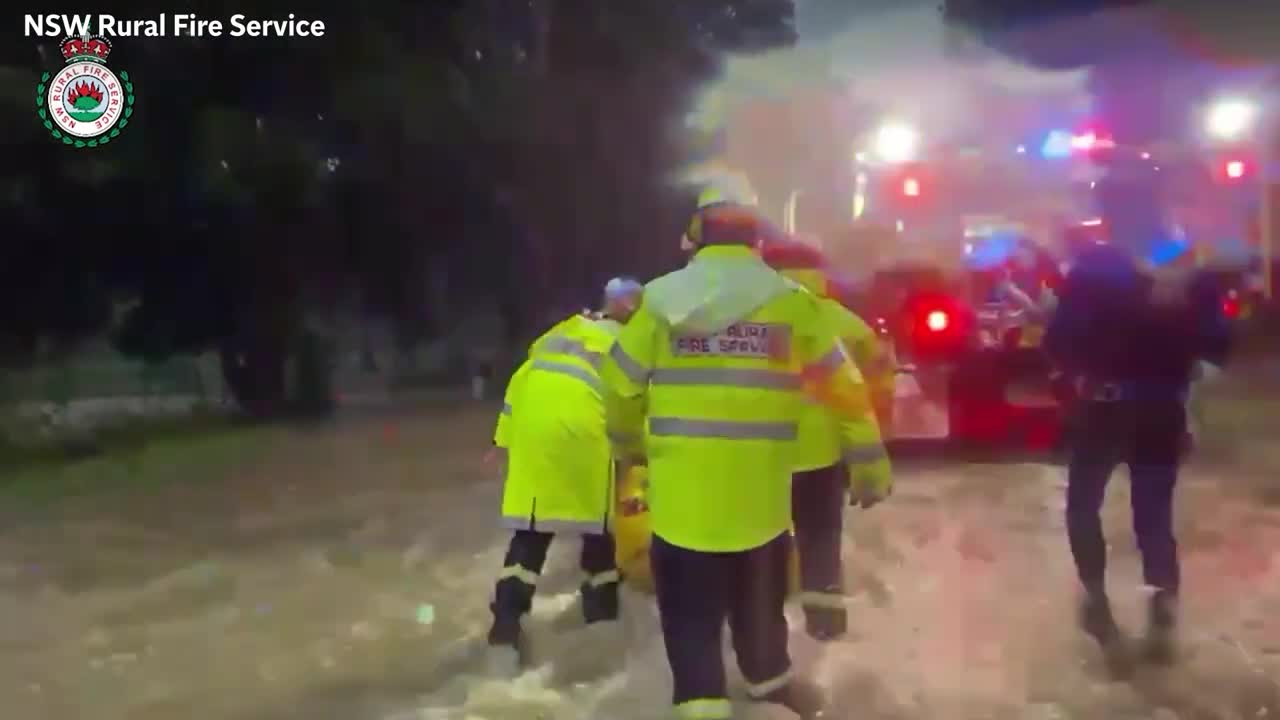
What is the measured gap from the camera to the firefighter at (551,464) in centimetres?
524

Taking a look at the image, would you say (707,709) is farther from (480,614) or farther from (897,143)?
(897,143)

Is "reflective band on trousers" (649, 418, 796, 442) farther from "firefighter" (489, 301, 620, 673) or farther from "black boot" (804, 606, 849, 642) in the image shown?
"black boot" (804, 606, 849, 642)

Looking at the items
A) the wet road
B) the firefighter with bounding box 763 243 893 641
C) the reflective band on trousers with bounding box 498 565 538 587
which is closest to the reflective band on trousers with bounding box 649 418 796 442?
the wet road

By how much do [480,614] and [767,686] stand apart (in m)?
2.35

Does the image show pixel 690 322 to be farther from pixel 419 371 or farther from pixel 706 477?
pixel 419 371

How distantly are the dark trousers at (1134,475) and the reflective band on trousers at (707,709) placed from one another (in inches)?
81.3

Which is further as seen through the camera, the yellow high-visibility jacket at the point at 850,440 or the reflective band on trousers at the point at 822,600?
the reflective band on trousers at the point at 822,600

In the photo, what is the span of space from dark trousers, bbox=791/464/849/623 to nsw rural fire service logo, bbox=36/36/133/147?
6476 mm

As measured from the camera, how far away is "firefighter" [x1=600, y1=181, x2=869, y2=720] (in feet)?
11.9

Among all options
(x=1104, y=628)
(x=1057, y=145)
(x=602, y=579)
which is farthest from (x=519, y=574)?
(x=1057, y=145)

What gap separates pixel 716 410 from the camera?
3613 millimetres

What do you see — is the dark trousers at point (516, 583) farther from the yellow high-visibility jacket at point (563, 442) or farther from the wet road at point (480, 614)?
the wet road at point (480, 614)

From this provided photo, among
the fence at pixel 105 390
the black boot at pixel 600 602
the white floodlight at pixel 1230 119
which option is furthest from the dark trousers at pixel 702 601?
the fence at pixel 105 390

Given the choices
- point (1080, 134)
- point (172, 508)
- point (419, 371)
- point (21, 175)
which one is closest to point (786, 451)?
point (1080, 134)
